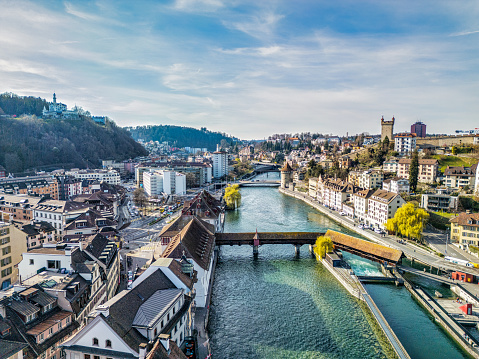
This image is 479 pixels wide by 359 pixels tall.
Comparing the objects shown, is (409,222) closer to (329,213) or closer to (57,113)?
(329,213)

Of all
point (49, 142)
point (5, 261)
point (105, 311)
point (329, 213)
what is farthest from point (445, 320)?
point (49, 142)

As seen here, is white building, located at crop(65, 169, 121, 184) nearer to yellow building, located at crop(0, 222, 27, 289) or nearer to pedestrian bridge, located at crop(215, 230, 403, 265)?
pedestrian bridge, located at crop(215, 230, 403, 265)

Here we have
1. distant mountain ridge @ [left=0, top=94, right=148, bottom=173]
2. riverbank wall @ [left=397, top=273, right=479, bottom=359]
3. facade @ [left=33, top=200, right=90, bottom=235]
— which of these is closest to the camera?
riverbank wall @ [left=397, top=273, right=479, bottom=359]

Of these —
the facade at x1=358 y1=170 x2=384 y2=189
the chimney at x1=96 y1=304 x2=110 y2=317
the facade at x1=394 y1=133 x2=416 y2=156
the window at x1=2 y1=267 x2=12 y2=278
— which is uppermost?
the facade at x1=394 y1=133 x2=416 y2=156

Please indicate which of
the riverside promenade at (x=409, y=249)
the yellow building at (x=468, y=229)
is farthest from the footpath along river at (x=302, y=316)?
the yellow building at (x=468, y=229)

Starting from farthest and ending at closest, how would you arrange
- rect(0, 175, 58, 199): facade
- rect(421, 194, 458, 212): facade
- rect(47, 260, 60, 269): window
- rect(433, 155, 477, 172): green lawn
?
rect(433, 155, 477, 172): green lawn → rect(0, 175, 58, 199): facade → rect(421, 194, 458, 212): facade → rect(47, 260, 60, 269): window

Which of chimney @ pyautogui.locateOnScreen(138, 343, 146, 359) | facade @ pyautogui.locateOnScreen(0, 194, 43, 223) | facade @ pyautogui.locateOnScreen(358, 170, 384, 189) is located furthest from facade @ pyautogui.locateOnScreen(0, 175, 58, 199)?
facade @ pyautogui.locateOnScreen(358, 170, 384, 189)

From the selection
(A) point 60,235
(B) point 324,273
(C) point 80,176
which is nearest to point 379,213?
(B) point 324,273

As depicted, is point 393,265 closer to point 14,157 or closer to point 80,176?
point 80,176
